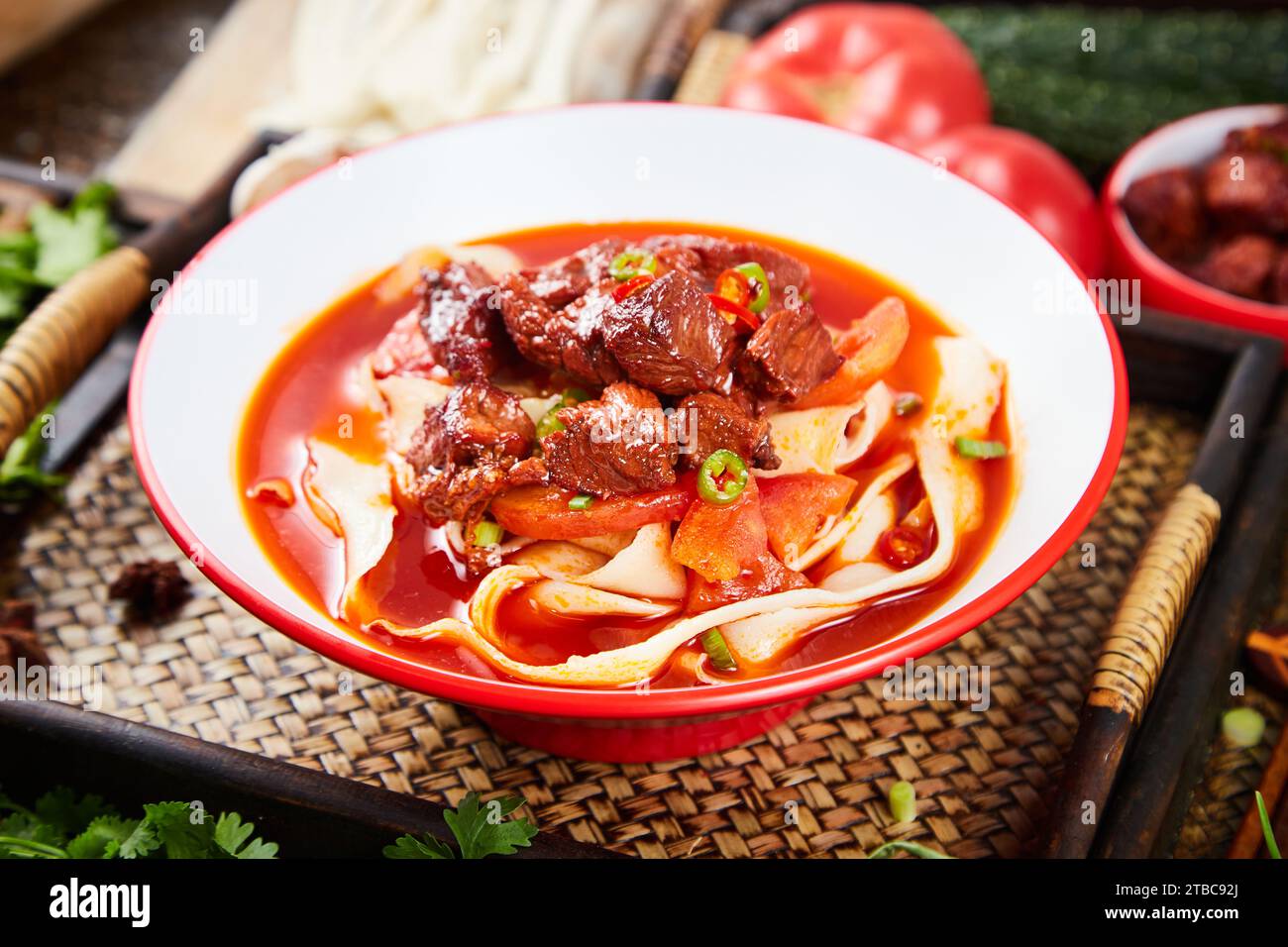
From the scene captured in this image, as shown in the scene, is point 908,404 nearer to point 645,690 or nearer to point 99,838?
point 645,690

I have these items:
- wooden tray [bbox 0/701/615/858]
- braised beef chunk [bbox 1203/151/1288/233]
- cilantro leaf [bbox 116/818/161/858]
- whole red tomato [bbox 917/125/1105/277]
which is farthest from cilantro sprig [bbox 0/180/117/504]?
braised beef chunk [bbox 1203/151/1288/233]

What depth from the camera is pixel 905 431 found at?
3.40 metres

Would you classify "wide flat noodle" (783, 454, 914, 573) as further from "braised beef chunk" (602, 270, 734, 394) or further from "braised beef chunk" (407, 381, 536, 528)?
"braised beef chunk" (407, 381, 536, 528)

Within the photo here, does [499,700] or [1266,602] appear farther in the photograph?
[1266,602]

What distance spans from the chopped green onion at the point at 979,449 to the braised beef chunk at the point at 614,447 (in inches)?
32.9

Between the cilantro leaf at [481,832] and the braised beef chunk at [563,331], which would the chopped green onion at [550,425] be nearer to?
the braised beef chunk at [563,331]

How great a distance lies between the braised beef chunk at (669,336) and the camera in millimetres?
2910

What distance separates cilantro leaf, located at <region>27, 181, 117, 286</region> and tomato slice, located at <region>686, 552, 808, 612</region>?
277cm

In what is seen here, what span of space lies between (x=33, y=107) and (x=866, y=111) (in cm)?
480

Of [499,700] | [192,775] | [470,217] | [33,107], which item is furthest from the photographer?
[33,107]

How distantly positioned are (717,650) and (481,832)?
675 mm

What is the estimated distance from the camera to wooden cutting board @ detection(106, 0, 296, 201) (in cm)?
581

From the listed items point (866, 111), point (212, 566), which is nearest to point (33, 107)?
point (866, 111)
